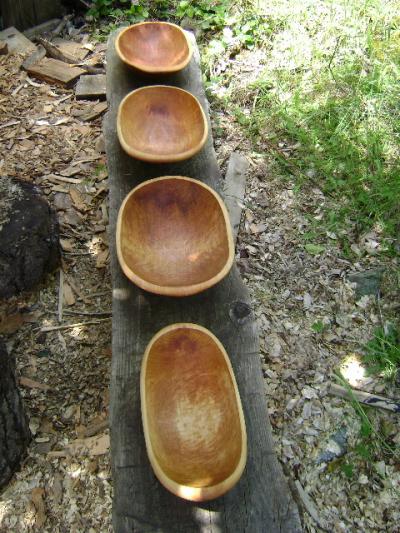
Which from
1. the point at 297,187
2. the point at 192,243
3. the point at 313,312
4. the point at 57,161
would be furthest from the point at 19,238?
the point at 297,187

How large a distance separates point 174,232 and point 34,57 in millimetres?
2688

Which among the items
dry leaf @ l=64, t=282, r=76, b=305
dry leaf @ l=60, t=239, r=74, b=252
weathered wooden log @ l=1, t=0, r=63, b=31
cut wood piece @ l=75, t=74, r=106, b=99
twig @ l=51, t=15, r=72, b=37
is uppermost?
weathered wooden log @ l=1, t=0, r=63, b=31

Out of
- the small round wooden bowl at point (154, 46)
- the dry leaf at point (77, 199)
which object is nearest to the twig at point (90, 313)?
the dry leaf at point (77, 199)

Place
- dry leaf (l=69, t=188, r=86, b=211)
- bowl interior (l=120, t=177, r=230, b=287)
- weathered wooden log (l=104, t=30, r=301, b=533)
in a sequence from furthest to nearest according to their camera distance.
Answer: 1. dry leaf (l=69, t=188, r=86, b=211)
2. bowl interior (l=120, t=177, r=230, b=287)
3. weathered wooden log (l=104, t=30, r=301, b=533)

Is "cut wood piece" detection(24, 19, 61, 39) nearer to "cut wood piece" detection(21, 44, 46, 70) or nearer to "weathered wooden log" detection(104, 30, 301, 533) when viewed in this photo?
"cut wood piece" detection(21, 44, 46, 70)

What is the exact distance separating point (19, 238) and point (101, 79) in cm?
218

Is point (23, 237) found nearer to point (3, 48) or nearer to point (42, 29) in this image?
point (3, 48)

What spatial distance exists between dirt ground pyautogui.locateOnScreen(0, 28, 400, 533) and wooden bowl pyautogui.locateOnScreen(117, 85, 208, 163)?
0.56m

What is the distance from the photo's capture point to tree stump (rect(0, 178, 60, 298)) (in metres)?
2.53

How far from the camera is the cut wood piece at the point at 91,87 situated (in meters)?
4.07

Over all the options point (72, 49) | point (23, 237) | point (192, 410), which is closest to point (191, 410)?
point (192, 410)

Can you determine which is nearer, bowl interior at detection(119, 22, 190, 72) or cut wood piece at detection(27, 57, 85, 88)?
bowl interior at detection(119, 22, 190, 72)

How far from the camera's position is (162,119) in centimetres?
308

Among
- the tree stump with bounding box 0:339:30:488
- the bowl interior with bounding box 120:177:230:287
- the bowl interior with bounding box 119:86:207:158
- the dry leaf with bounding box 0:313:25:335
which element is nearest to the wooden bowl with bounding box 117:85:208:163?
the bowl interior with bounding box 119:86:207:158
